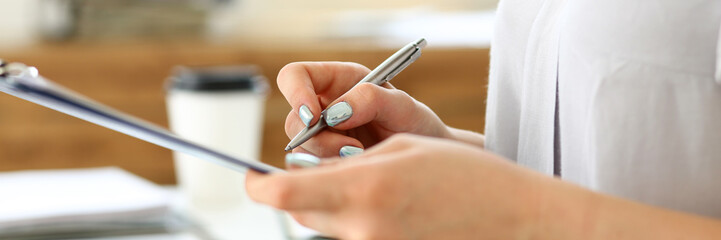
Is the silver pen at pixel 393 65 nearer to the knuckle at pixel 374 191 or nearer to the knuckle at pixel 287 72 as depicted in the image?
the knuckle at pixel 287 72

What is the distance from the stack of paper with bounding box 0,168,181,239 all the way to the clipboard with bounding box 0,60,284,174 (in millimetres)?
351

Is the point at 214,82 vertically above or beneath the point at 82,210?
above

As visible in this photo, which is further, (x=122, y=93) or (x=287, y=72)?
(x=122, y=93)

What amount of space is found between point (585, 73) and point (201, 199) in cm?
50

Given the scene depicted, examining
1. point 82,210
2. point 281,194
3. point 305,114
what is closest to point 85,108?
point 281,194

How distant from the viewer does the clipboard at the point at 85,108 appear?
0.95 feet

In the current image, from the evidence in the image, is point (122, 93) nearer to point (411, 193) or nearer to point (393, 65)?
point (393, 65)

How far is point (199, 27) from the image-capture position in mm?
1689

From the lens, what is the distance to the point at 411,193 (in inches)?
11.3

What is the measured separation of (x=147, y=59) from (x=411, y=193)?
51.2 inches

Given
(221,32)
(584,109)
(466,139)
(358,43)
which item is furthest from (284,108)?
(584,109)

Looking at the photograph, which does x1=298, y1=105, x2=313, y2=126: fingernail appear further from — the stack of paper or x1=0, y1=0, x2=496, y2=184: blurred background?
x1=0, y1=0, x2=496, y2=184: blurred background

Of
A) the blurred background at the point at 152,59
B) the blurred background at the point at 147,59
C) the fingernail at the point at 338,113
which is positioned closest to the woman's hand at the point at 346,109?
the fingernail at the point at 338,113

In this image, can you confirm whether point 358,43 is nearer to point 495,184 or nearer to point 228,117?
point 228,117
